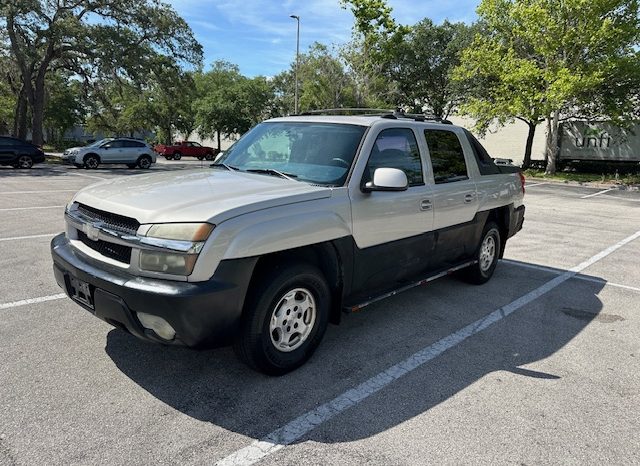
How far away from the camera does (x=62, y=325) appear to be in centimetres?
407

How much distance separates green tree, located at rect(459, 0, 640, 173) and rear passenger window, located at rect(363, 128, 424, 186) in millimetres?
20274

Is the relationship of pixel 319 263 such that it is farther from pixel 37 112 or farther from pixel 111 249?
pixel 37 112

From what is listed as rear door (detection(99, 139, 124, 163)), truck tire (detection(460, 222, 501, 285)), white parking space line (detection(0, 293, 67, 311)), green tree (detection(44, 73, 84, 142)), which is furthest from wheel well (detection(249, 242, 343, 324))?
green tree (detection(44, 73, 84, 142))

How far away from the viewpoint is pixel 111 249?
10.3 ft

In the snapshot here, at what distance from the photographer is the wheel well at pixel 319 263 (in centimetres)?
315

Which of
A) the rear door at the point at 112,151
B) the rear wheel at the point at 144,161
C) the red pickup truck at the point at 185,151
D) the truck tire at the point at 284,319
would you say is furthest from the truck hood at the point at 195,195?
the red pickup truck at the point at 185,151

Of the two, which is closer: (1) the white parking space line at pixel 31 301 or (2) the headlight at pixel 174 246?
(2) the headlight at pixel 174 246

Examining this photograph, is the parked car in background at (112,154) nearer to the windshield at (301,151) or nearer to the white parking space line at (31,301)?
the white parking space line at (31,301)

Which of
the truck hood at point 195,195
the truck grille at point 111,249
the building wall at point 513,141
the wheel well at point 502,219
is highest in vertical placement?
the building wall at point 513,141

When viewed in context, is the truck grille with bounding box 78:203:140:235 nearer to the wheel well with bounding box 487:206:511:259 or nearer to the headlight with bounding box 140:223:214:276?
the headlight with bounding box 140:223:214:276

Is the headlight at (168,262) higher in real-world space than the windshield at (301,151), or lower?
lower

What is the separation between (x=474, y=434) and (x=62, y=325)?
3.36m

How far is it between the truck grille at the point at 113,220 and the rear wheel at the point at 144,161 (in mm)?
22680

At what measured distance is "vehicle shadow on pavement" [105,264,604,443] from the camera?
297cm
